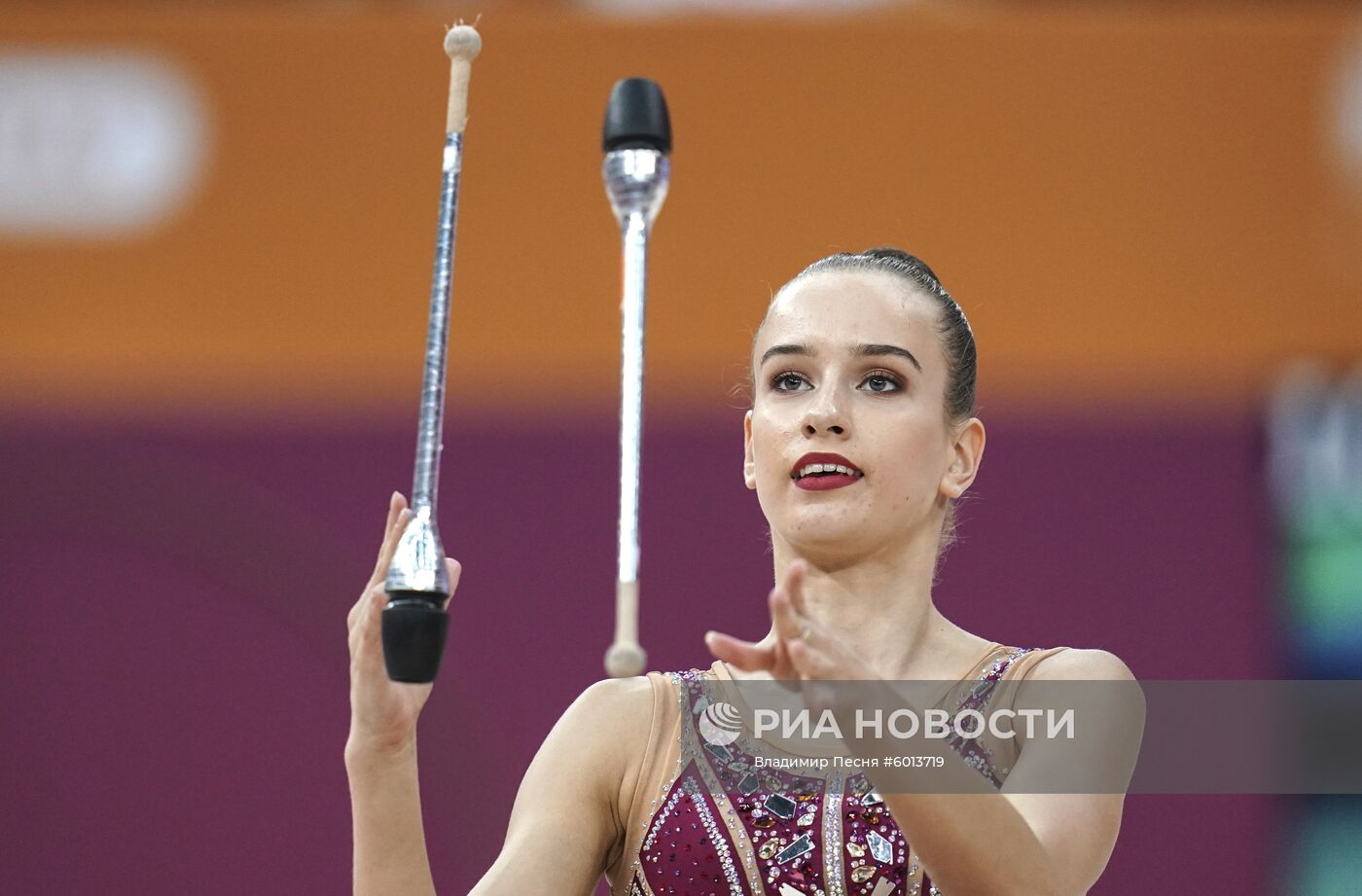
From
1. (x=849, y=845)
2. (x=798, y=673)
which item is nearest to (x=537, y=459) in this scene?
(x=849, y=845)

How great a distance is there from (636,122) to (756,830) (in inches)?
26.9

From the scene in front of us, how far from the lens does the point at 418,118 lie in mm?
3658

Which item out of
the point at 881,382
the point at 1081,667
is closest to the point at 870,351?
the point at 881,382

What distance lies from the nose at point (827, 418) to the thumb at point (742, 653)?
44cm

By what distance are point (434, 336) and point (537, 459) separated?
2.05 m

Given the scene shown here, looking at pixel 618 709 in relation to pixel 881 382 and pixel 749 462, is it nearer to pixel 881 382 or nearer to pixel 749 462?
pixel 749 462

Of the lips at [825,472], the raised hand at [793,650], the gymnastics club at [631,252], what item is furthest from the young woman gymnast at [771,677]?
the gymnastics club at [631,252]

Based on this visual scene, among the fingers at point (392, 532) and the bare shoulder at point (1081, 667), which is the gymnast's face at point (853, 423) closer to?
the bare shoulder at point (1081, 667)

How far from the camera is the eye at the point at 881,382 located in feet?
6.07

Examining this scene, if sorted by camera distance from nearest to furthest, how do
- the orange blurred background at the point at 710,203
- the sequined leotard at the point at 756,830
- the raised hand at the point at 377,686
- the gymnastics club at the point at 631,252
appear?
the gymnastics club at the point at 631,252 < the raised hand at the point at 377,686 < the sequined leotard at the point at 756,830 < the orange blurred background at the point at 710,203

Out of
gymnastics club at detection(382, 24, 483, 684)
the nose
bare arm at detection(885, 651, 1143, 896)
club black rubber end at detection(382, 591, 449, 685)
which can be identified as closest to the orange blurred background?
the nose

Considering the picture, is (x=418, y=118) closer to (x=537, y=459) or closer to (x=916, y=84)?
(x=537, y=459)

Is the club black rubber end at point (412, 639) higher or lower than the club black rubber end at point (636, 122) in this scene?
lower

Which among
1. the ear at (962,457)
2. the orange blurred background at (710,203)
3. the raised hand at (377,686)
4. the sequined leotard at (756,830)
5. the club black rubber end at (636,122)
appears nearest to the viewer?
the club black rubber end at (636,122)
